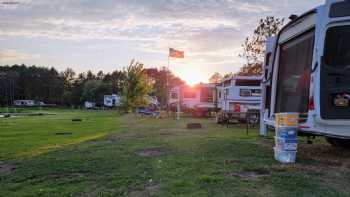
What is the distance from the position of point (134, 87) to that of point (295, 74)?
26.8 m

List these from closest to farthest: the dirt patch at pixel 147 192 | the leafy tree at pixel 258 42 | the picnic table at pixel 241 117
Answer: the dirt patch at pixel 147 192, the picnic table at pixel 241 117, the leafy tree at pixel 258 42

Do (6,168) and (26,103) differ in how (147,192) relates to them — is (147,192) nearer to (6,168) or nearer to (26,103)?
(6,168)

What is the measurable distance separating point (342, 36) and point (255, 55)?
20.9 m

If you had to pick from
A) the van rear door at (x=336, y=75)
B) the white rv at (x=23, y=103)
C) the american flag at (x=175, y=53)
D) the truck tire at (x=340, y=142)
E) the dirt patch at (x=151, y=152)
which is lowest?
the white rv at (x=23, y=103)

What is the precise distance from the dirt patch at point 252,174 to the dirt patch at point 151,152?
7.30 feet

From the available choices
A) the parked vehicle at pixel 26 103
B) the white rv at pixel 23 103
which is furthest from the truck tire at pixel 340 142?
the white rv at pixel 23 103

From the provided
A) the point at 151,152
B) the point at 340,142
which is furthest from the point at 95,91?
the point at 340,142

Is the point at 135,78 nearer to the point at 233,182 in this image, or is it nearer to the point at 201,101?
the point at 201,101

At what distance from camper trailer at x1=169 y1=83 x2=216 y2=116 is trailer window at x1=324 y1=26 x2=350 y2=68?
752 inches

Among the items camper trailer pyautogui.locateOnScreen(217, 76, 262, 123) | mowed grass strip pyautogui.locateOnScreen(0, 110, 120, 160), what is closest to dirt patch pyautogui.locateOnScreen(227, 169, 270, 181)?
mowed grass strip pyautogui.locateOnScreen(0, 110, 120, 160)

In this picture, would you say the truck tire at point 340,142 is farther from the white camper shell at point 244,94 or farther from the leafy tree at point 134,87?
the leafy tree at point 134,87

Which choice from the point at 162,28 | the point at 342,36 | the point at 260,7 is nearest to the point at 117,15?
the point at 162,28

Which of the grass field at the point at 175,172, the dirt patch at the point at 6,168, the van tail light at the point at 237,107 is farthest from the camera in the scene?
the van tail light at the point at 237,107

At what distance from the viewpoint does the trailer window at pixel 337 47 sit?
5016 mm
